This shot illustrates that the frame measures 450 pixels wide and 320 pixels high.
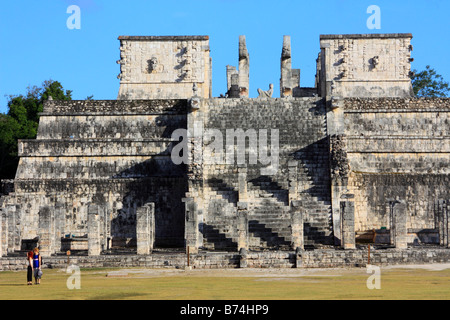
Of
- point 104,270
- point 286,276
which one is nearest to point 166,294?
point 286,276

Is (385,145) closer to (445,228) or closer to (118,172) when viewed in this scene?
(445,228)

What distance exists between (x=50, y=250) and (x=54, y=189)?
7133mm

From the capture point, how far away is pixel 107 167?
41906 mm

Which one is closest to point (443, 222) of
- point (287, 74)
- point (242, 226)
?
point (242, 226)

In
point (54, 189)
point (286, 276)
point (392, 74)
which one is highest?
point (392, 74)

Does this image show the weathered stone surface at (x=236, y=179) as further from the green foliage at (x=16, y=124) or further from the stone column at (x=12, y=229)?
the green foliage at (x=16, y=124)

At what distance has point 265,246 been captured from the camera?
115 ft

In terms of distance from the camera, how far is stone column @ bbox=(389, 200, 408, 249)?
33.9 metres

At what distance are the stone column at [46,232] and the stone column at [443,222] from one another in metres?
15.4

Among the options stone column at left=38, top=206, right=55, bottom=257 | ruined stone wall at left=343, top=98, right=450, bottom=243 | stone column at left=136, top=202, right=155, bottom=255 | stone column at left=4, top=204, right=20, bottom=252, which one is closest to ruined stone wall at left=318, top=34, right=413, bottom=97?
ruined stone wall at left=343, top=98, right=450, bottom=243

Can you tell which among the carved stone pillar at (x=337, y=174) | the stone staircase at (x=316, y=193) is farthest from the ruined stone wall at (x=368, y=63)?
the carved stone pillar at (x=337, y=174)

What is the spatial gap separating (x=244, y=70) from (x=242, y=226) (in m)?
22.9

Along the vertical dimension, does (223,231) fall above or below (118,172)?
below

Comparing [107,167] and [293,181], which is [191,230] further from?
[107,167]
